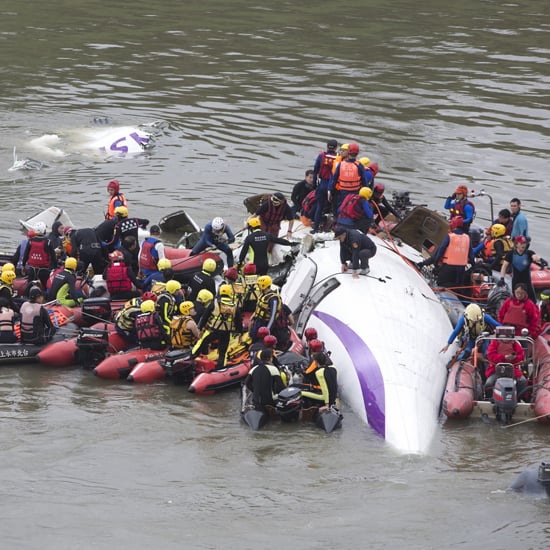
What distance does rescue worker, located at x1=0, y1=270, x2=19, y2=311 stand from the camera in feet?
58.6

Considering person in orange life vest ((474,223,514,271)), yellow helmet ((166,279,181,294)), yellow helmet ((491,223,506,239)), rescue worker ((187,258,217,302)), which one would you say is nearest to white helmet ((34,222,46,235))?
rescue worker ((187,258,217,302))

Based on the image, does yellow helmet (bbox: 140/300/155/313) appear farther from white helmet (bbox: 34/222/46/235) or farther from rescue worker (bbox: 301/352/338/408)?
white helmet (bbox: 34/222/46/235)

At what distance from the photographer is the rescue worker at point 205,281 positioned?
59.0ft

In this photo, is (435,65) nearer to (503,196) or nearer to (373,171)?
(503,196)

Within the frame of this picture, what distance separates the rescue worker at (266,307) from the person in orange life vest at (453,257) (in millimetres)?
3752

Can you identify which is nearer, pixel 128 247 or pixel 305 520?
pixel 305 520

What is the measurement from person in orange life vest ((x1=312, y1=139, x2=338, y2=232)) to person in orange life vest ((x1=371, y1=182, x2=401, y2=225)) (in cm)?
102

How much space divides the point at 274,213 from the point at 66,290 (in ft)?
14.1

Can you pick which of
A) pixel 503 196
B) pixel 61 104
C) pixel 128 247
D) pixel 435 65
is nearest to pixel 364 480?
pixel 128 247

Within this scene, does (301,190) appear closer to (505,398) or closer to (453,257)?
(453,257)

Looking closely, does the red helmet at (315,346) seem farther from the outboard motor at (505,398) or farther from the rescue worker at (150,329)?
the rescue worker at (150,329)

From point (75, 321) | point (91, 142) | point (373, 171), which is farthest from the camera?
point (91, 142)

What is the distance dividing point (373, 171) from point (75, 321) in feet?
22.7

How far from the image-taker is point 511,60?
38.0 meters
